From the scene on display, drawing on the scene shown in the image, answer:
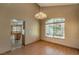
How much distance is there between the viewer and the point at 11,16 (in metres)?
2.14

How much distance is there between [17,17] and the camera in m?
2.13

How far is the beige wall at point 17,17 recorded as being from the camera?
2.06 m

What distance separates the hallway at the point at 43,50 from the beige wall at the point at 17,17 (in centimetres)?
15

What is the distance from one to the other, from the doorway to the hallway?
14cm

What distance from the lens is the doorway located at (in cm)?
214

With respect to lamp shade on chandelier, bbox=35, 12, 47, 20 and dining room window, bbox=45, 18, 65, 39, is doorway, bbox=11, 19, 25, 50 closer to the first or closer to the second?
lamp shade on chandelier, bbox=35, 12, 47, 20

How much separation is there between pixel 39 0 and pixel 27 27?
67 centimetres

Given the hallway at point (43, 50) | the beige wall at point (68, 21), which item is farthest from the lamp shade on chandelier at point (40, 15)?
the hallway at point (43, 50)

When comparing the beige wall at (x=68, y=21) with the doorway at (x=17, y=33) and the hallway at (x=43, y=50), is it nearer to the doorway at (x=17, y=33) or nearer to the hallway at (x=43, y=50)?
the hallway at (x=43, y=50)

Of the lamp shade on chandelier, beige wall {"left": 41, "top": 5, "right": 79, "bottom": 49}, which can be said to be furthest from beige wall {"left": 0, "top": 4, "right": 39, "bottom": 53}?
beige wall {"left": 41, "top": 5, "right": 79, "bottom": 49}

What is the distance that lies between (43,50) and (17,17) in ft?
2.68

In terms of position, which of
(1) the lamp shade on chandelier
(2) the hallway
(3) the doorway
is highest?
(1) the lamp shade on chandelier

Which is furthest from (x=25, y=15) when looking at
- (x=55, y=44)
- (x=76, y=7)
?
(x=76, y=7)
